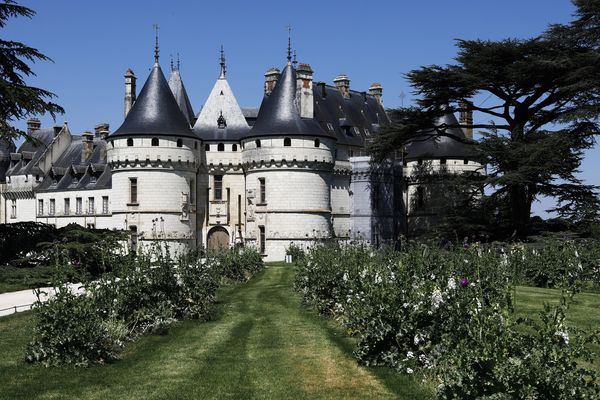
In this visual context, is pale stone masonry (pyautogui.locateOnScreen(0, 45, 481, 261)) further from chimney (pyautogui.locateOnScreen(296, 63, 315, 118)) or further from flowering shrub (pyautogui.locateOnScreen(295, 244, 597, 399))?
flowering shrub (pyautogui.locateOnScreen(295, 244, 597, 399))

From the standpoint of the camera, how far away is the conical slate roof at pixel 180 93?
43.7 meters

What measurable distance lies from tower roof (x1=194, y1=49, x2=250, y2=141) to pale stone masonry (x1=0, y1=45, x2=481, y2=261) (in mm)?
61

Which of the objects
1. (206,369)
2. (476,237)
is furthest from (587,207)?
(206,369)

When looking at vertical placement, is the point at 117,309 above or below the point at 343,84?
below

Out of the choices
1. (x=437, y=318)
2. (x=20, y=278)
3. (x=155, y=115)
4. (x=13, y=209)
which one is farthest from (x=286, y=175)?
(x=437, y=318)

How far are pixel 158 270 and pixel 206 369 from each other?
4003mm

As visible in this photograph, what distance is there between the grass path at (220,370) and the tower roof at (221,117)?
28575 mm

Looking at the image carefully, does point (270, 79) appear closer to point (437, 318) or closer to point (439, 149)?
point (439, 149)

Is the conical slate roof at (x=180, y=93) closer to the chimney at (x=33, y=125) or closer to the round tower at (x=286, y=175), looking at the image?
the round tower at (x=286, y=175)

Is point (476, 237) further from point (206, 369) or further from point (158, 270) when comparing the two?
point (206, 369)

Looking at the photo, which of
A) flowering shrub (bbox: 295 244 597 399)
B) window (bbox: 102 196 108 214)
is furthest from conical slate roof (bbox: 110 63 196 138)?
flowering shrub (bbox: 295 244 597 399)

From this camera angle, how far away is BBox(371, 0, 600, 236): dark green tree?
28.6 meters

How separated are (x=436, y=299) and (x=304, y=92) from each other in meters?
31.3

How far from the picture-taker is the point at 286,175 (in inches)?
1468
